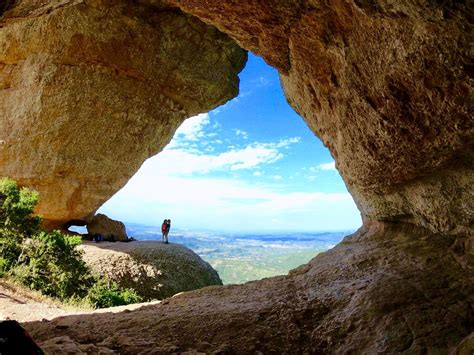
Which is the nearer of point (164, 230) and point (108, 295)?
point (108, 295)

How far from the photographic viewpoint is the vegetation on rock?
12938 millimetres

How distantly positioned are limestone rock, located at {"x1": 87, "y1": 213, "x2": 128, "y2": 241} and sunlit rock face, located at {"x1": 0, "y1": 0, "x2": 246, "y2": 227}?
5.44ft

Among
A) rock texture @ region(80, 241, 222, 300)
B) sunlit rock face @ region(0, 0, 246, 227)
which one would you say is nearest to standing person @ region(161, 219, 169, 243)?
rock texture @ region(80, 241, 222, 300)

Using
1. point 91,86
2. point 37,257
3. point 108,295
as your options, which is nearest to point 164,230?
point 108,295

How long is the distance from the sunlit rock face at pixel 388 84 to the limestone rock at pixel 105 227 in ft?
73.4

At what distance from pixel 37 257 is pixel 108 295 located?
3.68 meters

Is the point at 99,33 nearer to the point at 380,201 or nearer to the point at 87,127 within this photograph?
the point at 87,127

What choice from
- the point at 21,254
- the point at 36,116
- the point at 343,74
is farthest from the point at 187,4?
the point at 36,116

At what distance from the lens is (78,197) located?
24.6m

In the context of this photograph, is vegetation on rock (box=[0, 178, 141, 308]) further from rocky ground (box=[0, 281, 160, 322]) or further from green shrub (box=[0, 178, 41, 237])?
rocky ground (box=[0, 281, 160, 322])

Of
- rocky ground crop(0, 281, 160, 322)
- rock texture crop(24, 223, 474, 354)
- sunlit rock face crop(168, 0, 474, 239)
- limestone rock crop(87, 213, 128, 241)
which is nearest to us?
sunlit rock face crop(168, 0, 474, 239)

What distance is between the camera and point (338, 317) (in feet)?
19.1

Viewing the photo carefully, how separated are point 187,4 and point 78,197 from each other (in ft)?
66.4

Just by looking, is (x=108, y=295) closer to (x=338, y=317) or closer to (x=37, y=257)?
(x=37, y=257)
